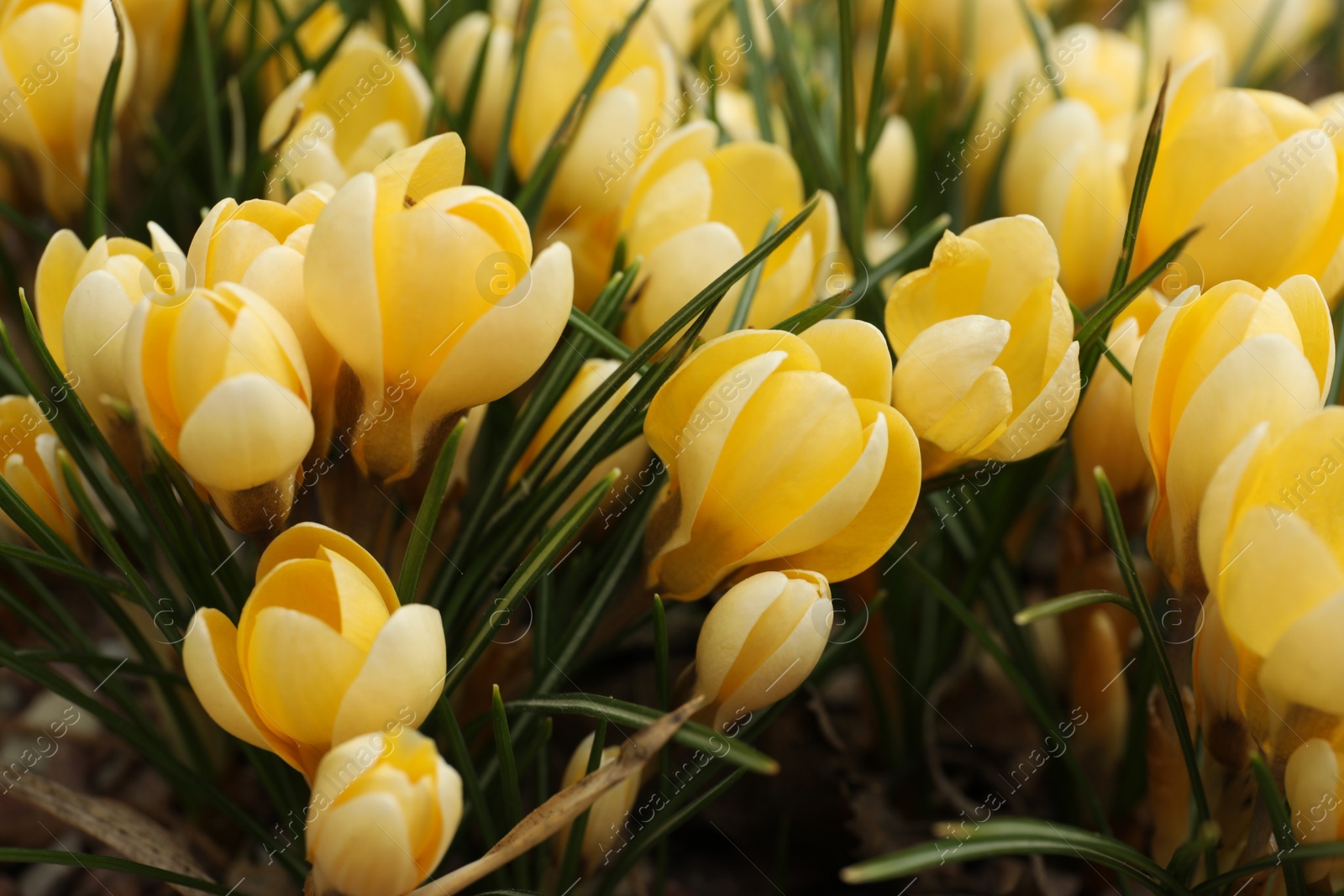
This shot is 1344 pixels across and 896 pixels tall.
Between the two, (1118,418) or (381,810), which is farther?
(1118,418)

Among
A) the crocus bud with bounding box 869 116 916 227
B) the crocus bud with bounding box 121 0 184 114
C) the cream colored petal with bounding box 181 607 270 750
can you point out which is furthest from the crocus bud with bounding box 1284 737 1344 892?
the crocus bud with bounding box 121 0 184 114

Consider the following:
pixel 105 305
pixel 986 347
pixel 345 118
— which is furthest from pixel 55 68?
pixel 986 347

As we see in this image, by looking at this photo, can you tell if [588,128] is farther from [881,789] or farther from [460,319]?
[881,789]

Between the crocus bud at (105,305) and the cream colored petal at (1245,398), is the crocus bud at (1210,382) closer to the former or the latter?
the cream colored petal at (1245,398)

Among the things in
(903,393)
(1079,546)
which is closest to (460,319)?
(903,393)

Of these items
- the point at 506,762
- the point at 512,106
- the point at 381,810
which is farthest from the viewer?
the point at 512,106

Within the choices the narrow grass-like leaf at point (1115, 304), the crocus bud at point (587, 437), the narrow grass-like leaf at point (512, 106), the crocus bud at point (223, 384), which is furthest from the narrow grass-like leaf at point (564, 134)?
the narrow grass-like leaf at point (1115, 304)

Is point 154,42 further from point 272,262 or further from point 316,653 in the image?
point 316,653
